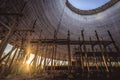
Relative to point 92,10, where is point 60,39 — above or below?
below

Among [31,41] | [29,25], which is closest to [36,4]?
[29,25]

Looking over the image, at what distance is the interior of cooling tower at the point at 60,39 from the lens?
7.57m

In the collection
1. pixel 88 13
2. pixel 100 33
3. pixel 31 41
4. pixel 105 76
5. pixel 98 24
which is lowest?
pixel 105 76

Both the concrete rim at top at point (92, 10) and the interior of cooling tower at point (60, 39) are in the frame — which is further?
the concrete rim at top at point (92, 10)

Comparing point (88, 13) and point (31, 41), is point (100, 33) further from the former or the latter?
point (31, 41)

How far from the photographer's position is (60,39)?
869 centimetres

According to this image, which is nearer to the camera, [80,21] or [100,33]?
[100,33]

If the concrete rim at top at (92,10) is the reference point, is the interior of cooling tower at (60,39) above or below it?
below

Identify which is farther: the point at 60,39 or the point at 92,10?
the point at 92,10

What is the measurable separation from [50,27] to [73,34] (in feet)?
13.4

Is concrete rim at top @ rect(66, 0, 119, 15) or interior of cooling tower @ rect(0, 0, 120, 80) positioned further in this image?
concrete rim at top @ rect(66, 0, 119, 15)

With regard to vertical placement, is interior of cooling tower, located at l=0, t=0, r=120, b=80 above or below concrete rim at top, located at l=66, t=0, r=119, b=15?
below

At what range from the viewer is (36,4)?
979 cm

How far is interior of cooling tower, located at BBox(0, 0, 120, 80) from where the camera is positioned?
7.57 m
